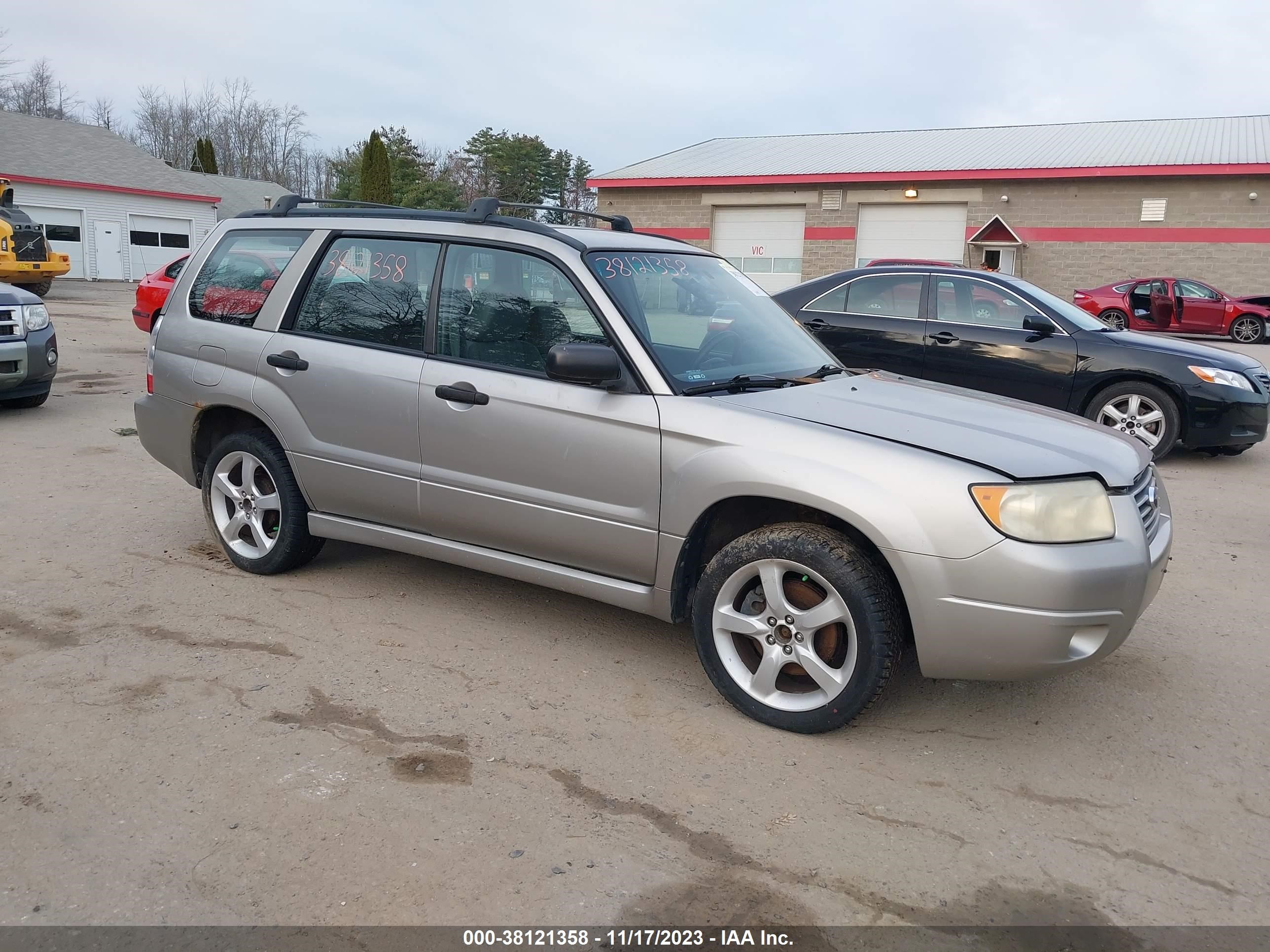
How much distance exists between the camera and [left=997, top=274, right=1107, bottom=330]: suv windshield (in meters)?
8.70

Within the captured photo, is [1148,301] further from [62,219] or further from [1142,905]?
[62,219]

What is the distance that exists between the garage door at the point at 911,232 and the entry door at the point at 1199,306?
20.9 ft

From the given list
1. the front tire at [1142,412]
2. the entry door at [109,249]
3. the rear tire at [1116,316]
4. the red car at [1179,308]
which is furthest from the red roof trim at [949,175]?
the front tire at [1142,412]

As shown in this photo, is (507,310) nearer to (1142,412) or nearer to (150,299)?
(1142,412)

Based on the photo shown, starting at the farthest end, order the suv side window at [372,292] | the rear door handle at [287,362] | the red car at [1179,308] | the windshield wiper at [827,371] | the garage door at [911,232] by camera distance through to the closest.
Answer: the garage door at [911,232] < the red car at [1179,308] < the rear door handle at [287,362] < the suv side window at [372,292] < the windshield wiper at [827,371]

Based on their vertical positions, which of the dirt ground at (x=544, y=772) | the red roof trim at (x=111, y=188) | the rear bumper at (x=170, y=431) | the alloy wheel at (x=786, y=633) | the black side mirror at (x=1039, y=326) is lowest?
the dirt ground at (x=544, y=772)

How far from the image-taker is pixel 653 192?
32.7 m

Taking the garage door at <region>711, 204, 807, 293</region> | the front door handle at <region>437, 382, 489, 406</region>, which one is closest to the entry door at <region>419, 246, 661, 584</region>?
the front door handle at <region>437, 382, 489, 406</region>

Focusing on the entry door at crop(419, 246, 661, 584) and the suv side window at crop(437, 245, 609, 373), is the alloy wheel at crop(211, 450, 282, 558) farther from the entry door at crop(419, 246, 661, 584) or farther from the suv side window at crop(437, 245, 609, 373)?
the suv side window at crop(437, 245, 609, 373)

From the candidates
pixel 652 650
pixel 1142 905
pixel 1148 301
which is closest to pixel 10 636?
pixel 652 650

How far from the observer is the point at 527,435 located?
4.09m

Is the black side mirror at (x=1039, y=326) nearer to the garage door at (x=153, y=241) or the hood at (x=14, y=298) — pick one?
the hood at (x=14, y=298)

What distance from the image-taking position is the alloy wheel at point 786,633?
3508 mm

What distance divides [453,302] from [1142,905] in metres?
3.34
